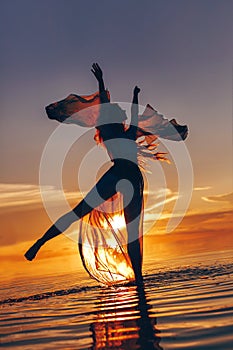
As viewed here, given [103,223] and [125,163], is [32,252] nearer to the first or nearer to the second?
[103,223]

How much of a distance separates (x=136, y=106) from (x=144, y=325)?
936cm

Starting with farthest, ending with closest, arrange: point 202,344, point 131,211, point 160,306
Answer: point 131,211
point 160,306
point 202,344

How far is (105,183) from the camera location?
13.4 m

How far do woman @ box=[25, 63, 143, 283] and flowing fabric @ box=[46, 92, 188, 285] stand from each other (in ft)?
0.65

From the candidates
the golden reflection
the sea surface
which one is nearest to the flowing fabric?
the sea surface

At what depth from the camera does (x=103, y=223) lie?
13977 mm

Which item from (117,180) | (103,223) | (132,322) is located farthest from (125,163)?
(132,322)

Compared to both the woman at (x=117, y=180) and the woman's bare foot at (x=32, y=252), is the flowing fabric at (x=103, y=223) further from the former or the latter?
the woman's bare foot at (x=32, y=252)

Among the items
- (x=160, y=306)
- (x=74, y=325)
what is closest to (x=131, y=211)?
(x=160, y=306)

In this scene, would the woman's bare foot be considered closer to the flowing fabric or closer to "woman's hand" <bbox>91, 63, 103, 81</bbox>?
the flowing fabric

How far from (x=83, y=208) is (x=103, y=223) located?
997 millimetres

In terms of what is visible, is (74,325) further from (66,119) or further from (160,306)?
(66,119)

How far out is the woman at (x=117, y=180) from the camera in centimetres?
1321

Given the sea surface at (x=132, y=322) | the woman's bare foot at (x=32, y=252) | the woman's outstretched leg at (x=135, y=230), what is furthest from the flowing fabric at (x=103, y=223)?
the sea surface at (x=132, y=322)
